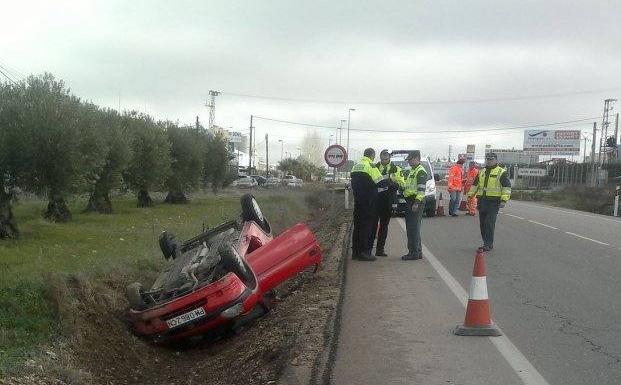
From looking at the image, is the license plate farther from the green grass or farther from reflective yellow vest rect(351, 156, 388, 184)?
reflective yellow vest rect(351, 156, 388, 184)

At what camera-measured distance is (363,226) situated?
11117 millimetres

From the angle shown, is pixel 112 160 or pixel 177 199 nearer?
pixel 112 160

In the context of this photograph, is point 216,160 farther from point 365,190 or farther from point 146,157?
point 365,190

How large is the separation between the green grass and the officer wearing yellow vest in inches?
240

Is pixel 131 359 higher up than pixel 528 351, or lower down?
lower down

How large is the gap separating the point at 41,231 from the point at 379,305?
9772 mm

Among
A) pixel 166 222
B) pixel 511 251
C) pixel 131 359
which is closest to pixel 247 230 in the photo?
pixel 131 359

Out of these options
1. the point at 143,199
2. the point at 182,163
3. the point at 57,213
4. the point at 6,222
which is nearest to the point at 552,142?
the point at 182,163

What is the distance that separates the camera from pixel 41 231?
14906 millimetres

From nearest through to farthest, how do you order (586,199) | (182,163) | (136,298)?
(136,298) < (182,163) < (586,199)

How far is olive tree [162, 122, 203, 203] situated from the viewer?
29.1m

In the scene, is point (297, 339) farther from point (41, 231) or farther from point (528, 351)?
point (41, 231)

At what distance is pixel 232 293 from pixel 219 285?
17 centimetres

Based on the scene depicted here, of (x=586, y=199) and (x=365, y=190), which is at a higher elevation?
(x=365, y=190)
